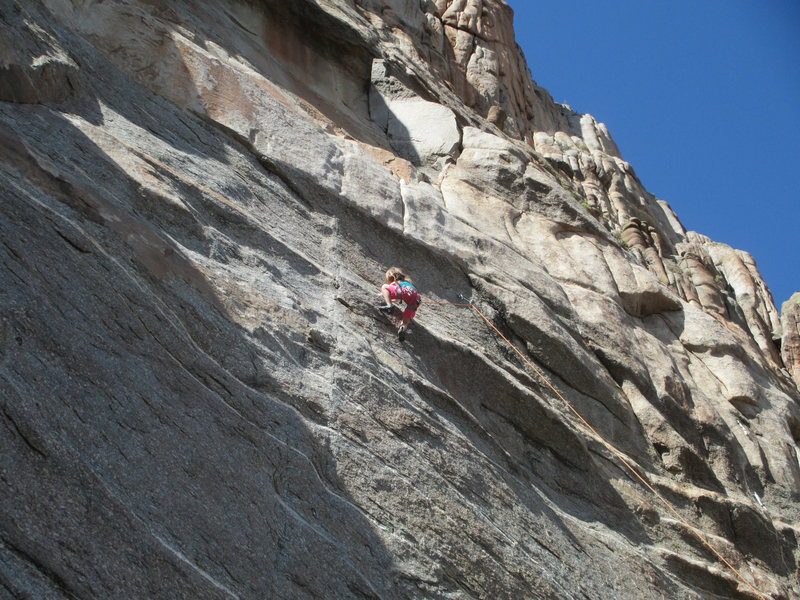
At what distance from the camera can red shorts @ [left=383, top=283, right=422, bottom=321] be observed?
35.7ft

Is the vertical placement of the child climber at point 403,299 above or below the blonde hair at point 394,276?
below

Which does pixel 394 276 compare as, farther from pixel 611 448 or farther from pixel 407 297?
pixel 611 448

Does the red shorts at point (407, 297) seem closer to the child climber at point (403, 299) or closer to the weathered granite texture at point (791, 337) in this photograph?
the child climber at point (403, 299)

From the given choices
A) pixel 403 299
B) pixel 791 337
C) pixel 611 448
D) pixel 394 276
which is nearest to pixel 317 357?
pixel 403 299

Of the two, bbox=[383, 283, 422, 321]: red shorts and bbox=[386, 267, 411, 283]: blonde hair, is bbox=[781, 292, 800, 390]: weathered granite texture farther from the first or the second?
bbox=[383, 283, 422, 321]: red shorts

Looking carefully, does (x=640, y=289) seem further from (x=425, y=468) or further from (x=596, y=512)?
(x=425, y=468)

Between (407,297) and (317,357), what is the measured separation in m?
1.90

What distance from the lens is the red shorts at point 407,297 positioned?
1087 cm

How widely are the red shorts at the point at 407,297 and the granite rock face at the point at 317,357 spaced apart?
0.35 m

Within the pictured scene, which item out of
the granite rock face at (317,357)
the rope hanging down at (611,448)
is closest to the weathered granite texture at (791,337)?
the granite rock face at (317,357)

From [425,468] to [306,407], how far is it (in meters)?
1.46

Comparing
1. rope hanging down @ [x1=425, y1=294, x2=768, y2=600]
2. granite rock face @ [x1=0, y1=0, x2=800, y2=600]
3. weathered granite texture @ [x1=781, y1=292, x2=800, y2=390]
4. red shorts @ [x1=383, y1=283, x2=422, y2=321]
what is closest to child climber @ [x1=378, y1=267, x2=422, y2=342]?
red shorts @ [x1=383, y1=283, x2=422, y2=321]

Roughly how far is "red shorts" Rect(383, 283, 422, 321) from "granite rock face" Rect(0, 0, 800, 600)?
1.14ft

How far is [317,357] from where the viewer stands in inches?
369
